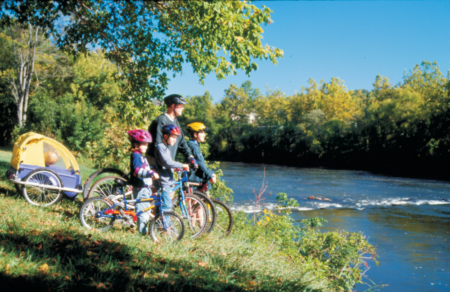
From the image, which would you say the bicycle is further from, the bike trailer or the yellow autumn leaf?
the bike trailer

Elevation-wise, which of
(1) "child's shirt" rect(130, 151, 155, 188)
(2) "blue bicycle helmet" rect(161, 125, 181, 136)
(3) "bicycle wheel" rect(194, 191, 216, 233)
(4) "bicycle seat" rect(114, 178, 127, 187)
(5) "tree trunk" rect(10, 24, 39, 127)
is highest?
(5) "tree trunk" rect(10, 24, 39, 127)

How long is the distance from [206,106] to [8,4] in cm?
8279

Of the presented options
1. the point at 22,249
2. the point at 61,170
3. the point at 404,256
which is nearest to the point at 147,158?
the point at 22,249

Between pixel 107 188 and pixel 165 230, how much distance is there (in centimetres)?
149

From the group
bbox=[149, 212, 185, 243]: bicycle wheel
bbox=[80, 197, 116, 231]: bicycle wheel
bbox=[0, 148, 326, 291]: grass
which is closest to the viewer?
bbox=[0, 148, 326, 291]: grass

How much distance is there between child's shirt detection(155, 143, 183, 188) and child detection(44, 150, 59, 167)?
3.05 metres

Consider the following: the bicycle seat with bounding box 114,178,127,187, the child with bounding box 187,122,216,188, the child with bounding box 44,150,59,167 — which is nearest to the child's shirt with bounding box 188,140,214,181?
the child with bounding box 187,122,216,188

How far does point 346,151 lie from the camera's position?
43219 mm

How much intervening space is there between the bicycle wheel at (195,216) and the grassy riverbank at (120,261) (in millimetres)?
170

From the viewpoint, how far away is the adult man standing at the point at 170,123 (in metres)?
5.09

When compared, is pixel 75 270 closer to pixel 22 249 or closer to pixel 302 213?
pixel 22 249

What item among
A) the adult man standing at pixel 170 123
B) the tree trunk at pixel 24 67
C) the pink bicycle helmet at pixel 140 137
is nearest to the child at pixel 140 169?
the pink bicycle helmet at pixel 140 137

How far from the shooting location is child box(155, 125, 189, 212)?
4904 millimetres

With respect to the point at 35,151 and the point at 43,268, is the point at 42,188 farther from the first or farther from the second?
the point at 43,268
